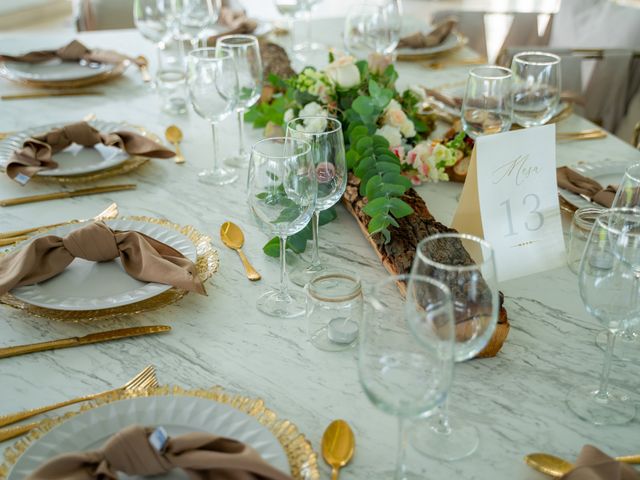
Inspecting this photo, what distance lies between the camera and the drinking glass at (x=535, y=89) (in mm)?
1534

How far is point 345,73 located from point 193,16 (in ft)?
2.42

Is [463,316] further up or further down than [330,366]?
further up

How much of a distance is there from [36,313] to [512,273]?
727 mm

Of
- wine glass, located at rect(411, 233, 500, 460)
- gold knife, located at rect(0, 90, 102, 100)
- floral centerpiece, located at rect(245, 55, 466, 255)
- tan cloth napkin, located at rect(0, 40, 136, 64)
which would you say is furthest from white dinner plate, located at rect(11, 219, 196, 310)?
tan cloth napkin, located at rect(0, 40, 136, 64)

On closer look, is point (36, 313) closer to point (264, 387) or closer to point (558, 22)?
point (264, 387)

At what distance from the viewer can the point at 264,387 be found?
0.97m

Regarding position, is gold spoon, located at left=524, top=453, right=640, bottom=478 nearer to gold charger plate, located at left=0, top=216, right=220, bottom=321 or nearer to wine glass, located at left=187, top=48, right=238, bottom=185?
gold charger plate, located at left=0, top=216, right=220, bottom=321

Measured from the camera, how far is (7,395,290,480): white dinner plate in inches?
31.7

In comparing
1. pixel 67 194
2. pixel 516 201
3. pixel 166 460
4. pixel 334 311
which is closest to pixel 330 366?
pixel 334 311

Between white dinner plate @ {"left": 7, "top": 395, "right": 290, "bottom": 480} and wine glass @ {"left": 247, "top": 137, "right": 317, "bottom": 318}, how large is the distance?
27 cm

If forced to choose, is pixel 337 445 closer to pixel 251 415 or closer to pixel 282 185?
pixel 251 415

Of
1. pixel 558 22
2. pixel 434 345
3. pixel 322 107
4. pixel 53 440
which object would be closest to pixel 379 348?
pixel 434 345

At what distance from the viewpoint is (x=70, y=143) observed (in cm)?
162

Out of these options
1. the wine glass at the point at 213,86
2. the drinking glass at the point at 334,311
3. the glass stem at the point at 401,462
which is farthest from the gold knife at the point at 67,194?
the glass stem at the point at 401,462
